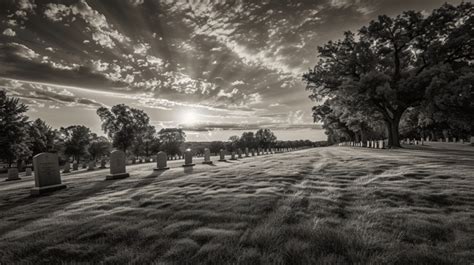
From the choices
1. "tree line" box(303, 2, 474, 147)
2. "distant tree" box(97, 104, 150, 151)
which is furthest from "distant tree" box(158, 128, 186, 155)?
"tree line" box(303, 2, 474, 147)

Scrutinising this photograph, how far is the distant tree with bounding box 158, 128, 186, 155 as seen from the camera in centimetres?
6575

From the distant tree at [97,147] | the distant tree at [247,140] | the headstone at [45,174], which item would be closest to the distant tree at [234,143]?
the distant tree at [247,140]

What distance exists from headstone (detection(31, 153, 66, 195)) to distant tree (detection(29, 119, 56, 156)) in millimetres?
42265

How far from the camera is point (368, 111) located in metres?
21.7

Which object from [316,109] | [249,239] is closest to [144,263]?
[249,239]

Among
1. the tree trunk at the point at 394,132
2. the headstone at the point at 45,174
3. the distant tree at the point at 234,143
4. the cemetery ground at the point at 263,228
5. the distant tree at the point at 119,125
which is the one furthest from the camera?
the distant tree at the point at 234,143

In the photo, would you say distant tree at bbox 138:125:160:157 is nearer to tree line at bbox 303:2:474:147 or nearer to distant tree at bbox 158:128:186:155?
distant tree at bbox 158:128:186:155

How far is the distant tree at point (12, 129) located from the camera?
2870 centimetres

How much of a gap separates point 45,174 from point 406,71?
32082mm

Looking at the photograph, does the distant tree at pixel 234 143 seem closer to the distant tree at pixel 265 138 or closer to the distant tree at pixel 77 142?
the distant tree at pixel 265 138

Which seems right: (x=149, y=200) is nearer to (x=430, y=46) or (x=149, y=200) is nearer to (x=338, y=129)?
(x=430, y=46)

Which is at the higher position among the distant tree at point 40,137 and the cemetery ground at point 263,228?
the distant tree at point 40,137

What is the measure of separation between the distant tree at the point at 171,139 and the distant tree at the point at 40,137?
2831cm

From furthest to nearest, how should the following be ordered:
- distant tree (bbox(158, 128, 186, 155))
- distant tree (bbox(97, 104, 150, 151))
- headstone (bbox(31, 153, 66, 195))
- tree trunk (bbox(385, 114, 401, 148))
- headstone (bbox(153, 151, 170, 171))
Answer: distant tree (bbox(158, 128, 186, 155)) < distant tree (bbox(97, 104, 150, 151)) < tree trunk (bbox(385, 114, 401, 148)) < headstone (bbox(153, 151, 170, 171)) < headstone (bbox(31, 153, 66, 195))
